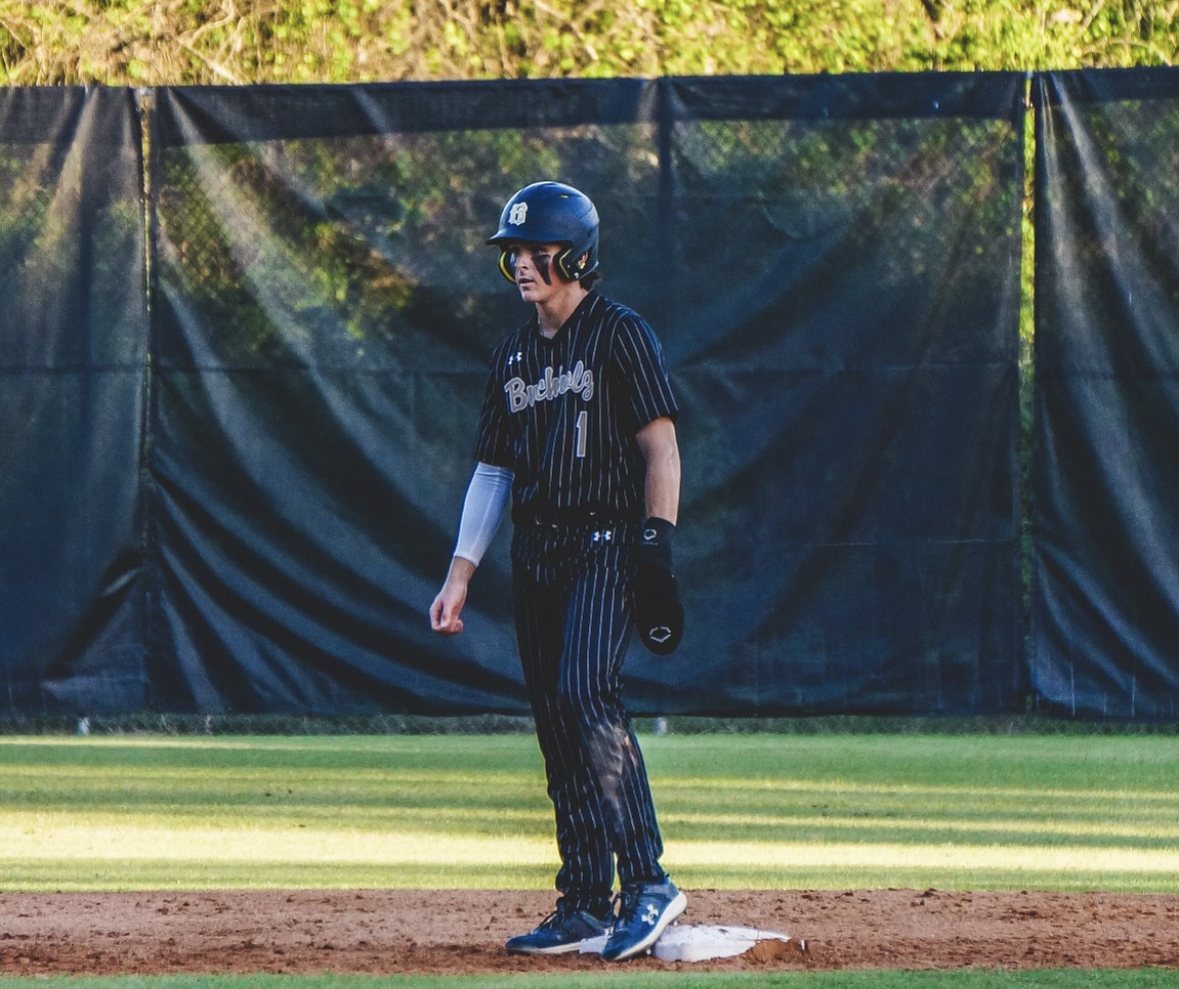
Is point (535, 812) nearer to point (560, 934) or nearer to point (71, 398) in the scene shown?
point (560, 934)

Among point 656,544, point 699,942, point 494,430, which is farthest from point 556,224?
point 699,942

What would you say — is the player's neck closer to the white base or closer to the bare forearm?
the bare forearm

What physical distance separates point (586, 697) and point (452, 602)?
1.55 feet

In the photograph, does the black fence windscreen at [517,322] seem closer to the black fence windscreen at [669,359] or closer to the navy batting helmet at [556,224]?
the black fence windscreen at [669,359]

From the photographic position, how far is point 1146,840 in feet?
21.4

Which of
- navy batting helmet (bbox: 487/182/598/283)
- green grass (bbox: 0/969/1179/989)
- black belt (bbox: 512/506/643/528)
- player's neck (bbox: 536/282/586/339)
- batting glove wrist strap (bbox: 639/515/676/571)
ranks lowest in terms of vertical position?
green grass (bbox: 0/969/1179/989)

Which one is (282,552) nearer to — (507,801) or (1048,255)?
(507,801)

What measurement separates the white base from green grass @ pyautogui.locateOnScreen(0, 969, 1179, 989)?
16cm

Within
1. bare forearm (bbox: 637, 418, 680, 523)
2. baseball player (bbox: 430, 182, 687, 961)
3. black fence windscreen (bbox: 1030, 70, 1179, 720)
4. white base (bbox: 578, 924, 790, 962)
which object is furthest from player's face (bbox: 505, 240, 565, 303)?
black fence windscreen (bbox: 1030, 70, 1179, 720)

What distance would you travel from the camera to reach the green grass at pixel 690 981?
13.8ft

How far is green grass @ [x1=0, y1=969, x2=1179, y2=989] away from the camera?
4191mm

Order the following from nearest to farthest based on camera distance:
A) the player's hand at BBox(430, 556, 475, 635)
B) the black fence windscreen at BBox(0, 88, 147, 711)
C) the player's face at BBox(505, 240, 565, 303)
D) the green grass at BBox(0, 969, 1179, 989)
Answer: the green grass at BBox(0, 969, 1179, 989) → the player's face at BBox(505, 240, 565, 303) → the player's hand at BBox(430, 556, 475, 635) → the black fence windscreen at BBox(0, 88, 147, 711)

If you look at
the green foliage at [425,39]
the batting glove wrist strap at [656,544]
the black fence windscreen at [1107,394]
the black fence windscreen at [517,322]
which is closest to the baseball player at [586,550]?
the batting glove wrist strap at [656,544]

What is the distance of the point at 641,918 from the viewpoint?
14.9 feet
